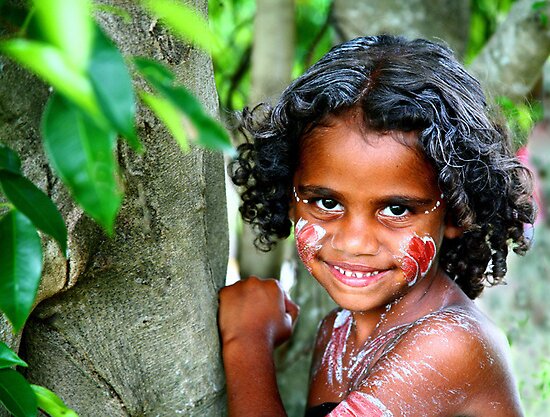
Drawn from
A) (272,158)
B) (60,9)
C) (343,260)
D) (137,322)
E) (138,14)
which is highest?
(138,14)

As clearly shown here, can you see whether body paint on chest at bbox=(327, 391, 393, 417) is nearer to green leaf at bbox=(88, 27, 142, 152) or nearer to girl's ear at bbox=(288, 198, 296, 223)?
girl's ear at bbox=(288, 198, 296, 223)

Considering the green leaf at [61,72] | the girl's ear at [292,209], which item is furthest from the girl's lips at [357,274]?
the green leaf at [61,72]

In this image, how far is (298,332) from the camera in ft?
9.98

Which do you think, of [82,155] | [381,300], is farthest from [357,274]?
[82,155]

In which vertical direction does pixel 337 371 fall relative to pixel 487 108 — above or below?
below

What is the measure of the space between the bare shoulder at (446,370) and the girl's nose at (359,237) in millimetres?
210

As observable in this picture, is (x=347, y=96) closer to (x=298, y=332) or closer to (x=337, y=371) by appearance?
(x=337, y=371)

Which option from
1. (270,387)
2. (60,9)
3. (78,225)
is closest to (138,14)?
(78,225)

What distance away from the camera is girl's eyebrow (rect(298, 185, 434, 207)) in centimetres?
179

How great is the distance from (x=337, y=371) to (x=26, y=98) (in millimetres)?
1199

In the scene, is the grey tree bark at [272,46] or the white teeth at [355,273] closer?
the white teeth at [355,273]

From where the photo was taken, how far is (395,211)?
1.83 m

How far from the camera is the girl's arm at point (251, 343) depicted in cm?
189

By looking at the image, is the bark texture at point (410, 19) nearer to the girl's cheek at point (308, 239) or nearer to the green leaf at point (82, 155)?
the girl's cheek at point (308, 239)
